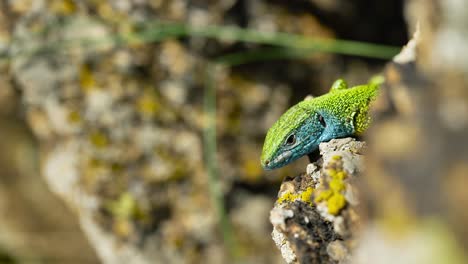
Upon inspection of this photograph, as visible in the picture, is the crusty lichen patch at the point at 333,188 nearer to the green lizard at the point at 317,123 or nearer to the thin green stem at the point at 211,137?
the green lizard at the point at 317,123

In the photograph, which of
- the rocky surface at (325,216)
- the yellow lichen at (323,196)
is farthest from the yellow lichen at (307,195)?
the yellow lichen at (323,196)

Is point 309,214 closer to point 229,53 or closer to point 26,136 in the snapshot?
point 229,53

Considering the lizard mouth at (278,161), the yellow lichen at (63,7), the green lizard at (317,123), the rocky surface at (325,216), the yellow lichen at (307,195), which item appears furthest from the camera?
the yellow lichen at (63,7)

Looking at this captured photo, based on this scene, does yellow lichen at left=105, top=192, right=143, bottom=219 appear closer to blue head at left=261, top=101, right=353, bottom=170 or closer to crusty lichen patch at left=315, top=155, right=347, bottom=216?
blue head at left=261, top=101, right=353, bottom=170

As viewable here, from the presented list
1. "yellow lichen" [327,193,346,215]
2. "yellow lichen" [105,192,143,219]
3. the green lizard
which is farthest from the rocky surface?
"yellow lichen" [105,192,143,219]

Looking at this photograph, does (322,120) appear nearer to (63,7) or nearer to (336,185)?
(336,185)

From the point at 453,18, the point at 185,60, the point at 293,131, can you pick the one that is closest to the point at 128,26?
the point at 185,60
